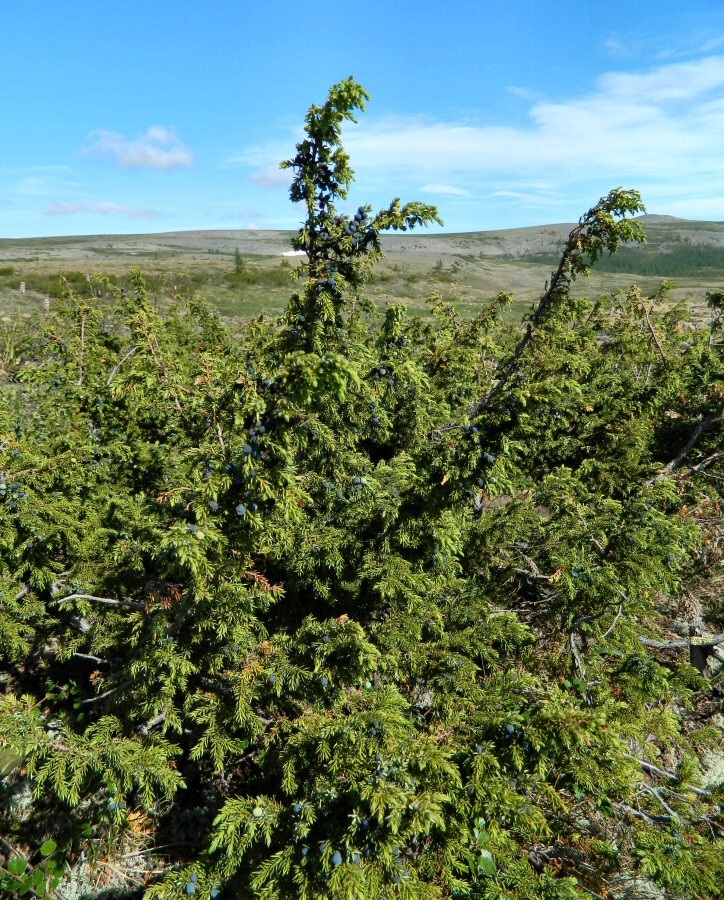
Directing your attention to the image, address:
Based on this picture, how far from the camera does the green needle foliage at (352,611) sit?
3.09 meters

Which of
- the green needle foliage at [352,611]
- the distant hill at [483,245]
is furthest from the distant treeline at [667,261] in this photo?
the green needle foliage at [352,611]

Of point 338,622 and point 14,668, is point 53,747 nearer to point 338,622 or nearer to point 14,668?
point 338,622

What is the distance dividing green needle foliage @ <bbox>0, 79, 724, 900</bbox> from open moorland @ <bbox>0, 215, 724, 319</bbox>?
1477 millimetres

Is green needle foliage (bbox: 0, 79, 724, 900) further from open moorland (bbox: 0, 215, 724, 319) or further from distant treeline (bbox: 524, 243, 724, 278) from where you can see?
distant treeline (bbox: 524, 243, 724, 278)

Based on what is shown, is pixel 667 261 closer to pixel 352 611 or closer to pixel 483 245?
pixel 483 245

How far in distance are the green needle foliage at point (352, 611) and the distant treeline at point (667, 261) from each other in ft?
429

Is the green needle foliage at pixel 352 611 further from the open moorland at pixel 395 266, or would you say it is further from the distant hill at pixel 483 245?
the distant hill at pixel 483 245

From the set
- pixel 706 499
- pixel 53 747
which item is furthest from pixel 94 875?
pixel 706 499

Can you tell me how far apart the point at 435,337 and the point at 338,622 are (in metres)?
5.34

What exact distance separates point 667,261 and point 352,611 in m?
164

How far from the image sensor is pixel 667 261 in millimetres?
138250

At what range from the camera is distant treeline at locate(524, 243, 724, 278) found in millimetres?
122875

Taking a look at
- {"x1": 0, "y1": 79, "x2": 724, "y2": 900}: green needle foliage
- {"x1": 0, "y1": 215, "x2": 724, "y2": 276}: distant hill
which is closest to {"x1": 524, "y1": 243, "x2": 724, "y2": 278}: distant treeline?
{"x1": 0, "y1": 215, "x2": 724, "y2": 276}: distant hill

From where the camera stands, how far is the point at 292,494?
3131 mm
